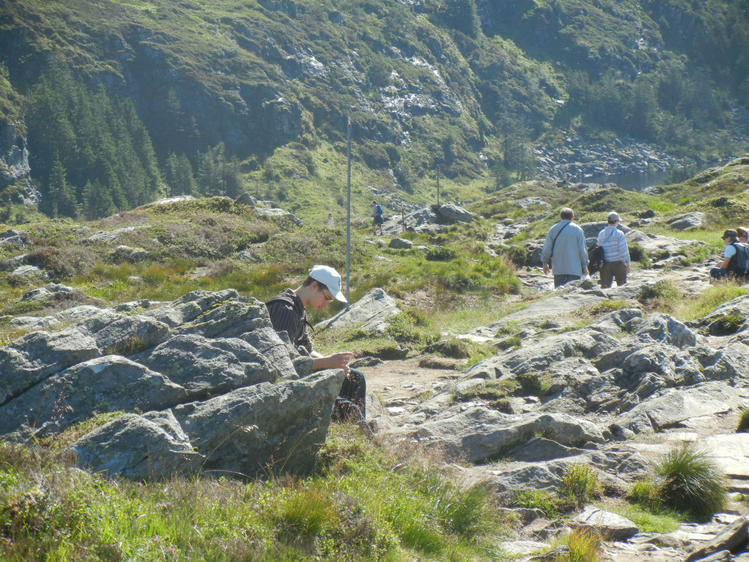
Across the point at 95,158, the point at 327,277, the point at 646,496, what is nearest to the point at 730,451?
the point at 646,496

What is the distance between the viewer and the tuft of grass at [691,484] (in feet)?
19.3

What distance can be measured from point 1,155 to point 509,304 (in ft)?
371

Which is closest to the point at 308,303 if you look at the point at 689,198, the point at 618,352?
the point at 618,352

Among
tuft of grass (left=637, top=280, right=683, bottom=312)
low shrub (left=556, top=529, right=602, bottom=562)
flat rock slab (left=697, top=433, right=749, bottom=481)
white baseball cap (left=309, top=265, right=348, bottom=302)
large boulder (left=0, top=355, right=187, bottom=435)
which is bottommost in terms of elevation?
tuft of grass (left=637, top=280, right=683, bottom=312)

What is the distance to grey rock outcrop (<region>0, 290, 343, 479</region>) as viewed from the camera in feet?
15.7

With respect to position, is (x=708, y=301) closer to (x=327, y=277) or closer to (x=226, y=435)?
(x=327, y=277)

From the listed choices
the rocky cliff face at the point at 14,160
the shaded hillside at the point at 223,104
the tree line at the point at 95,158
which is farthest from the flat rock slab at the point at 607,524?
the rocky cliff face at the point at 14,160

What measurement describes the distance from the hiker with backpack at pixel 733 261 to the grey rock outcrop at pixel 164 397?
13156 millimetres

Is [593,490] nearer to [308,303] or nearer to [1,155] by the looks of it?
[308,303]

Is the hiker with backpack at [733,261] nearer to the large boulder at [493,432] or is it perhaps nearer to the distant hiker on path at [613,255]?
the distant hiker on path at [613,255]

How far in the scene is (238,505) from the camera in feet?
14.9

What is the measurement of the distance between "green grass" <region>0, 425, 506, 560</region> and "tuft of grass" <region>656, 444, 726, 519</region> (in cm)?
166

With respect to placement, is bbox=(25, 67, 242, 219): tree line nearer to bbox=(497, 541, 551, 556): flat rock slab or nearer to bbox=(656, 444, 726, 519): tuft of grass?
bbox=(656, 444, 726, 519): tuft of grass

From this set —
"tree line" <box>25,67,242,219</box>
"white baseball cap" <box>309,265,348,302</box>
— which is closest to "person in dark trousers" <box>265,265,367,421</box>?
"white baseball cap" <box>309,265,348,302</box>
